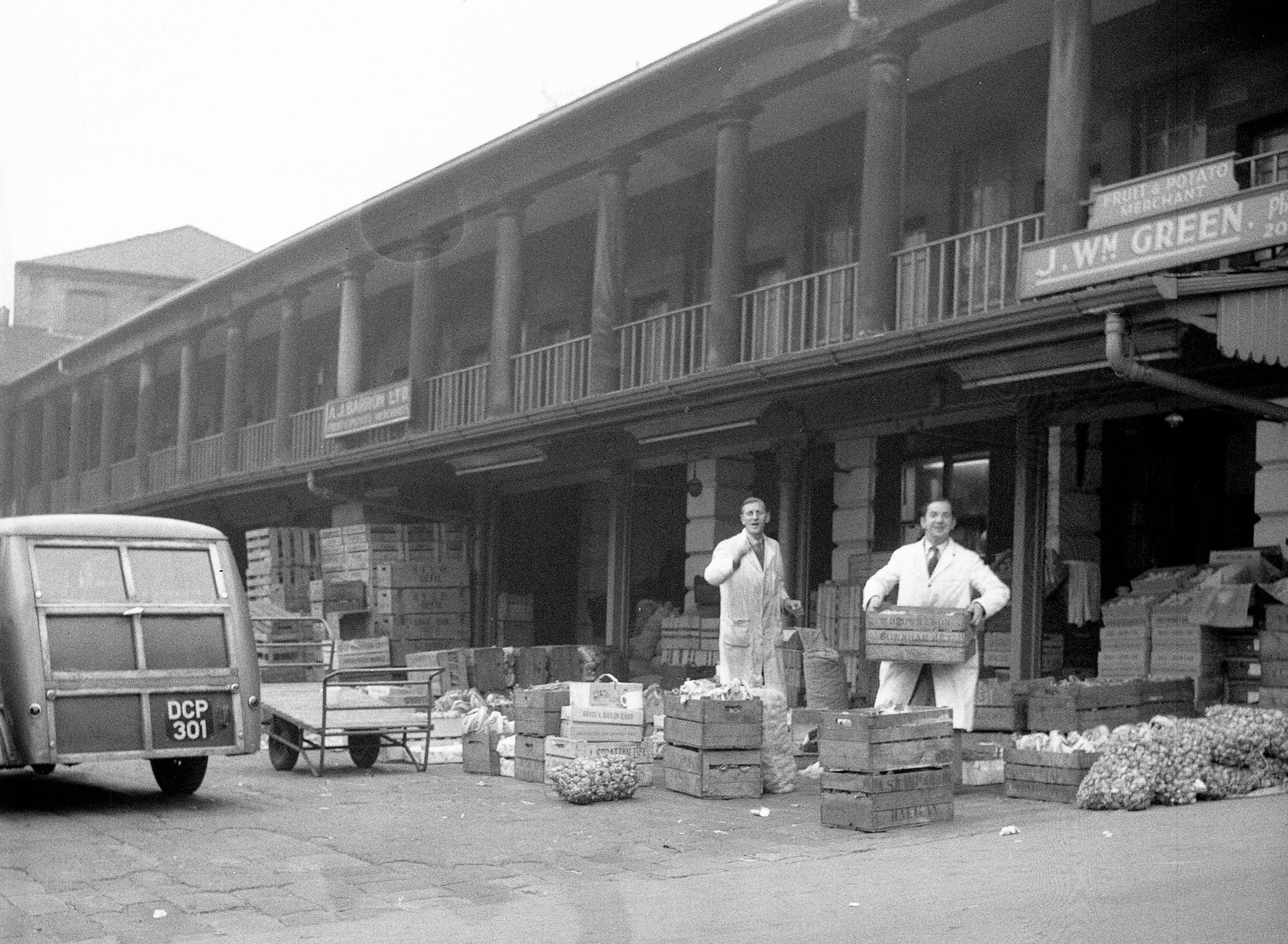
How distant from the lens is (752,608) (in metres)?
12.1

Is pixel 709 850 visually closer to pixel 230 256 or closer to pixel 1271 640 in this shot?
pixel 1271 640

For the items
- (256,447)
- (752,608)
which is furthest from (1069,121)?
(256,447)

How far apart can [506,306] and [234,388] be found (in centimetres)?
984

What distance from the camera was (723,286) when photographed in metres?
16.9

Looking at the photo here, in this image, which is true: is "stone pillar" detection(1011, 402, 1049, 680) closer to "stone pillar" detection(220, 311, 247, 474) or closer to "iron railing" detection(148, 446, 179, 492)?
"stone pillar" detection(220, 311, 247, 474)

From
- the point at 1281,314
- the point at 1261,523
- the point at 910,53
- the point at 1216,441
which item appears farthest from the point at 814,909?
the point at 1216,441

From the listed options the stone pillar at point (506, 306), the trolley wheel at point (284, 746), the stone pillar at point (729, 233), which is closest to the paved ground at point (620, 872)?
the trolley wheel at point (284, 746)

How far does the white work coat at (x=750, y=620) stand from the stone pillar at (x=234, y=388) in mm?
18275

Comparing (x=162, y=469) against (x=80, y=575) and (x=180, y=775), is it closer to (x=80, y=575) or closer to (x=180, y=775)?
(x=180, y=775)

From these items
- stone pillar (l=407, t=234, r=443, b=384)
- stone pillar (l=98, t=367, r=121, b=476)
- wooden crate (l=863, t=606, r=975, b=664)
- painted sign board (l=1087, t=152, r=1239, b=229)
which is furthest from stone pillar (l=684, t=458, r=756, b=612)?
stone pillar (l=98, t=367, r=121, b=476)

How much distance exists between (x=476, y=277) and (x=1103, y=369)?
15.7 meters

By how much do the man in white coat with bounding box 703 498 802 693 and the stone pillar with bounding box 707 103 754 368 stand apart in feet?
16.2

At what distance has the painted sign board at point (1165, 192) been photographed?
11.3m

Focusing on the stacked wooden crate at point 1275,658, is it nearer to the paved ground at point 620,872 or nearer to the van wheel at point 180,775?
the paved ground at point 620,872
